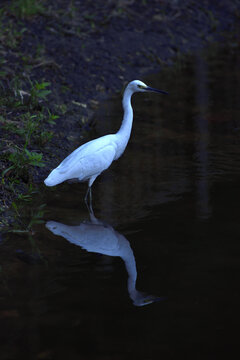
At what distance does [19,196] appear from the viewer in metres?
6.66

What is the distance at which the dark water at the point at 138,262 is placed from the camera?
13.3ft

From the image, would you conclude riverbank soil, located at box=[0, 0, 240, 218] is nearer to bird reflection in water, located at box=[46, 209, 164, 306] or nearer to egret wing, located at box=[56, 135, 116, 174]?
egret wing, located at box=[56, 135, 116, 174]

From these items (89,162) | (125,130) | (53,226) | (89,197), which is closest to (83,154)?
(89,162)

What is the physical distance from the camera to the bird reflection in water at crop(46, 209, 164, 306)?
5211 mm

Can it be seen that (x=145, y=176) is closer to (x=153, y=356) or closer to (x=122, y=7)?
(x=153, y=356)

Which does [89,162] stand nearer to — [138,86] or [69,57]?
[138,86]

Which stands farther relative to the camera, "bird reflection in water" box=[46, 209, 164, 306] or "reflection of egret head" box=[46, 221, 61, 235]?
"reflection of egret head" box=[46, 221, 61, 235]

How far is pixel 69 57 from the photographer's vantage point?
1199cm

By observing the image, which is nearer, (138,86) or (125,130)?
(125,130)

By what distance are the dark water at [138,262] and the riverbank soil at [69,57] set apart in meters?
0.80

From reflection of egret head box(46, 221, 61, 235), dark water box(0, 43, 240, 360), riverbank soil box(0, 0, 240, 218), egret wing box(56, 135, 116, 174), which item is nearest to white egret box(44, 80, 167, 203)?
egret wing box(56, 135, 116, 174)

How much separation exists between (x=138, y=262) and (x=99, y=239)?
2.47ft

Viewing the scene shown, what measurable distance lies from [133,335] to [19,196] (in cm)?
291

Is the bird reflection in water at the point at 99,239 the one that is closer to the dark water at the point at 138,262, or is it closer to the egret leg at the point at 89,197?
the dark water at the point at 138,262
